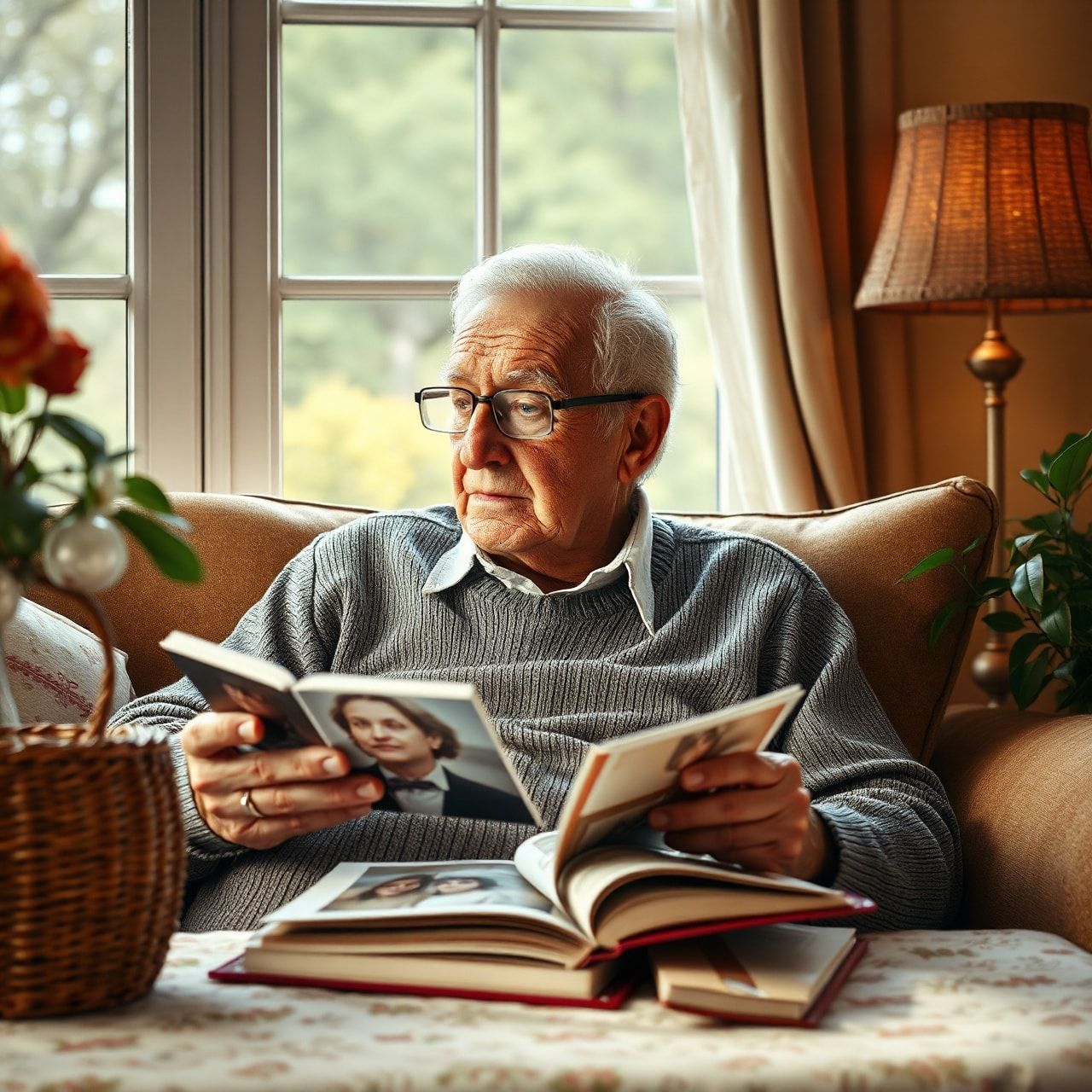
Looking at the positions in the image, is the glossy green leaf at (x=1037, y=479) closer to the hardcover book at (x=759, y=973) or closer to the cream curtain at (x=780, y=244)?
the cream curtain at (x=780, y=244)

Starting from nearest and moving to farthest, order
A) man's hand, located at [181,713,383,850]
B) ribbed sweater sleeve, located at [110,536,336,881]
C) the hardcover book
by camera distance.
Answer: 1. the hardcover book
2. man's hand, located at [181,713,383,850]
3. ribbed sweater sleeve, located at [110,536,336,881]

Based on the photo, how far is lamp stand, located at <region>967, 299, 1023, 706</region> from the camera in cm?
215

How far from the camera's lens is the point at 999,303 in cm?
223

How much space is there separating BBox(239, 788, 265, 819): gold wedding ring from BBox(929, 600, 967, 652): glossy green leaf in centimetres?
92

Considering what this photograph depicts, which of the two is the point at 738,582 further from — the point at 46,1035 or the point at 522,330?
the point at 46,1035

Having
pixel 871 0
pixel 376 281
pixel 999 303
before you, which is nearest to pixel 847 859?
pixel 999 303

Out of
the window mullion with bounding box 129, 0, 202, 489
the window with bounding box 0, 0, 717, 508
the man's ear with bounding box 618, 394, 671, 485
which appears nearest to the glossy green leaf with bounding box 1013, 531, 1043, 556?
the man's ear with bounding box 618, 394, 671, 485

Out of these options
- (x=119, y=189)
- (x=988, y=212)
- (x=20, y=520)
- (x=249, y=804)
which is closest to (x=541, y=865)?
(x=249, y=804)

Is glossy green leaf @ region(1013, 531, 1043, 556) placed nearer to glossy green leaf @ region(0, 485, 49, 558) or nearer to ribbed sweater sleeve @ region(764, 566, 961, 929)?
ribbed sweater sleeve @ region(764, 566, 961, 929)

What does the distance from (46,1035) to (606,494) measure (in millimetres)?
1049

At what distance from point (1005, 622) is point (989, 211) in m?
0.66

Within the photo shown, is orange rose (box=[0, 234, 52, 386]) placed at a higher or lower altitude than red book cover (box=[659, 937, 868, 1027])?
higher

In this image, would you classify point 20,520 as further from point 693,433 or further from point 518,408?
point 693,433

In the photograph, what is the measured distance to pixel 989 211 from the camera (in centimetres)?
205
